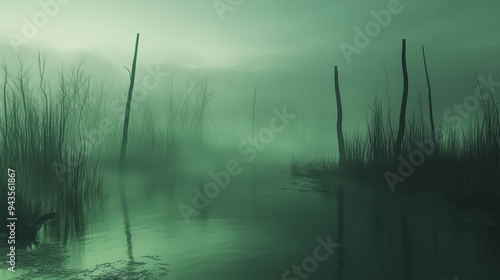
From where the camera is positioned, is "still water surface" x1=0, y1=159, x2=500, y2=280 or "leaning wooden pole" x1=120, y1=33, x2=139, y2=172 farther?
"leaning wooden pole" x1=120, y1=33, x2=139, y2=172

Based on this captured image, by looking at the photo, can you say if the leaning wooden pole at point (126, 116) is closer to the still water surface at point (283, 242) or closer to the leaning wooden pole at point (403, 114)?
the still water surface at point (283, 242)

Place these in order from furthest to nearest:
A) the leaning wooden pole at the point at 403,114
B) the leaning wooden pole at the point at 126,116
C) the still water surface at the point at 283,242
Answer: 1. the leaning wooden pole at the point at 126,116
2. the leaning wooden pole at the point at 403,114
3. the still water surface at the point at 283,242

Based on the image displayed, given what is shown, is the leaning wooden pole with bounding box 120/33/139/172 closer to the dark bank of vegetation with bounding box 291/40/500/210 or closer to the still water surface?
the still water surface

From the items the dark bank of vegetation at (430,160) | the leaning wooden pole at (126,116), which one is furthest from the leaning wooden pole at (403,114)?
the leaning wooden pole at (126,116)

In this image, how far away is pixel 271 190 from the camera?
368 inches

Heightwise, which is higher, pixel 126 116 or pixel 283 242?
pixel 126 116

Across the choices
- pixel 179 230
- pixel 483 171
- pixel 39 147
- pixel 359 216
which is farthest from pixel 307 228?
pixel 39 147

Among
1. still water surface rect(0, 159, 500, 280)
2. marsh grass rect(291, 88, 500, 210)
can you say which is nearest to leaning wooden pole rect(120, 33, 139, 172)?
still water surface rect(0, 159, 500, 280)

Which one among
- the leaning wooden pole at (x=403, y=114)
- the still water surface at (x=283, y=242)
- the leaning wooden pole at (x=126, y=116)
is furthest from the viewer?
the leaning wooden pole at (x=126, y=116)

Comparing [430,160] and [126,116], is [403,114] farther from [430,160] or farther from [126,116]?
[126,116]

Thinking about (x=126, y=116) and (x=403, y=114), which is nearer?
(x=403, y=114)

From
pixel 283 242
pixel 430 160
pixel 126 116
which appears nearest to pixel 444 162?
pixel 430 160

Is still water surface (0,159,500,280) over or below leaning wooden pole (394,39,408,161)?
below

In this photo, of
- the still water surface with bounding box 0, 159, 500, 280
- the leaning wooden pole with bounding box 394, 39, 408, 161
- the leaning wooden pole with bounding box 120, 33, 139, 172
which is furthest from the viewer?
the leaning wooden pole with bounding box 120, 33, 139, 172
